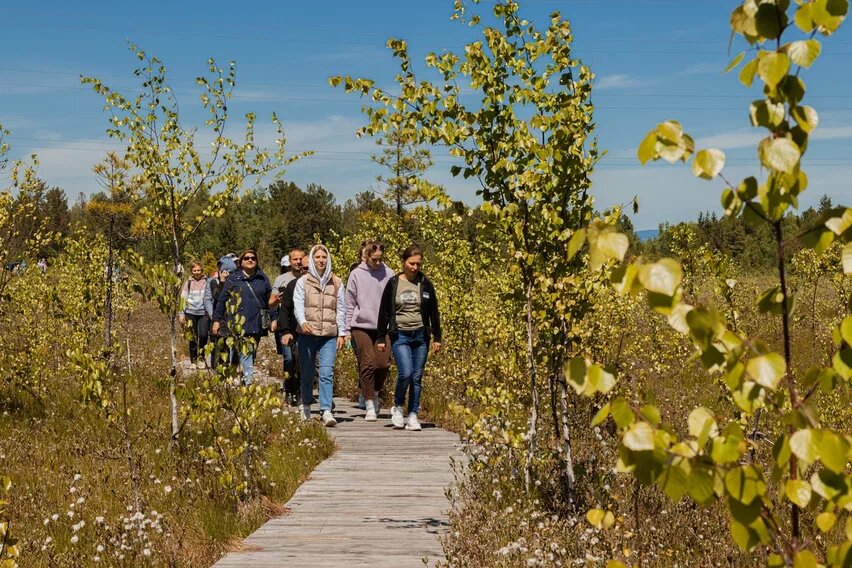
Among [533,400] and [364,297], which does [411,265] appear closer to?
[364,297]

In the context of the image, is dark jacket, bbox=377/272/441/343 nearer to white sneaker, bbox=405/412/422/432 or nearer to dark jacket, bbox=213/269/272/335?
white sneaker, bbox=405/412/422/432

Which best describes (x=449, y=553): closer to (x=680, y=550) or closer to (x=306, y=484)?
(x=680, y=550)

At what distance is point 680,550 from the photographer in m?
5.87

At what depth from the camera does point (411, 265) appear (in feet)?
33.5

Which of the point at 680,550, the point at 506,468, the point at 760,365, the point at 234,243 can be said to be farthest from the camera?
the point at 234,243

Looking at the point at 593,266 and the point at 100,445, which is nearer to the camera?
the point at 593,266

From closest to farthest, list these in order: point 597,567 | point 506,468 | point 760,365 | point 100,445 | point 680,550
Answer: point 760,365
point 597,567
point 680,550
point 506,468
point 100,445

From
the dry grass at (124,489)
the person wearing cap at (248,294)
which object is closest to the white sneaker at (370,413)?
the dry grass at (124,489)

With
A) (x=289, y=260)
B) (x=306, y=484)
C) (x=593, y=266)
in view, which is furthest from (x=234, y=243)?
(x=593, y=266)

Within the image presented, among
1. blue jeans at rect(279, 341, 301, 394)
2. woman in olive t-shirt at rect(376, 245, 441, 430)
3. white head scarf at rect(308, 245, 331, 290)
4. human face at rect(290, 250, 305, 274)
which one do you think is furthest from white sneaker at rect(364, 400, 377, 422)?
human face at rect(290, 250, 305, 274)

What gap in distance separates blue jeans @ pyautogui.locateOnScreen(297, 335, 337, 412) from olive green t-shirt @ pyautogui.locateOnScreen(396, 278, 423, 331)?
3.36 ft

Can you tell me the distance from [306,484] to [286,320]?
12.4 feet

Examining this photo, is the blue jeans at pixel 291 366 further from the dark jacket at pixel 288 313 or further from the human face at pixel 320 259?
the human face at pixel 320 259

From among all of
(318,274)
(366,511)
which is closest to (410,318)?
(318,274)
